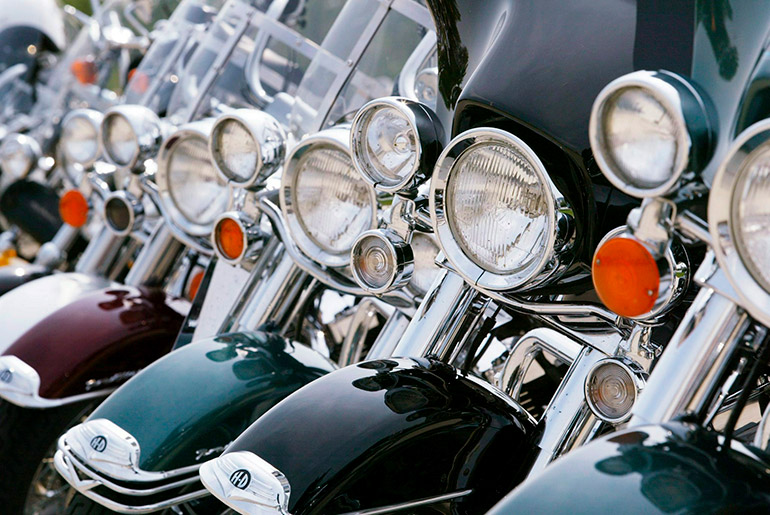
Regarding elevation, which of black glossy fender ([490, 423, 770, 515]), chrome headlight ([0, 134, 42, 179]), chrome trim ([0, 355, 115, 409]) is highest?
black glossy fender ([490, 423, 770, 515])

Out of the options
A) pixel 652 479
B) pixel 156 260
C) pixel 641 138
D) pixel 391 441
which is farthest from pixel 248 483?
pixel 156 260

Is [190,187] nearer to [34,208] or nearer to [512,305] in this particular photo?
[512,305]

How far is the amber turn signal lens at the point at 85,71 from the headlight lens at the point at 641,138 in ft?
11.7

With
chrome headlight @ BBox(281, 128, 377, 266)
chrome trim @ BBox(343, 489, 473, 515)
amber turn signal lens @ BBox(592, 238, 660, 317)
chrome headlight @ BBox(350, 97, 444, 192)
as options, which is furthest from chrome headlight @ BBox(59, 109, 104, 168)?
amber turn signal lens @ BBox(592, 238, 660, 317)

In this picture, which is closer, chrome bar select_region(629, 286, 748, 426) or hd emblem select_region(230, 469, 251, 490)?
chrome bar select_region(629, 286, 748, 426)

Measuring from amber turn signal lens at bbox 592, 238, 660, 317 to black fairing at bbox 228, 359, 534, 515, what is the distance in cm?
32

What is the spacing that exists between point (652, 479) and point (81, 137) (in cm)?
252

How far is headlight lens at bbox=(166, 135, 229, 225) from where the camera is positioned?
2484mm

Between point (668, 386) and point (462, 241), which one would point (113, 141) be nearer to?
point (462, 241)

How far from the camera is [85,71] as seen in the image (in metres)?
4.26

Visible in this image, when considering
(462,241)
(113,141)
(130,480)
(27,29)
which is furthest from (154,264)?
(27,29)

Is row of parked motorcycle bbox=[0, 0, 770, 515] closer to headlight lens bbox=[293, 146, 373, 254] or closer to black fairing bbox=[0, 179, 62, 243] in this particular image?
headlight lens bbox=[293, 146, 373, 254]

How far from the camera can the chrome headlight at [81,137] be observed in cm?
307

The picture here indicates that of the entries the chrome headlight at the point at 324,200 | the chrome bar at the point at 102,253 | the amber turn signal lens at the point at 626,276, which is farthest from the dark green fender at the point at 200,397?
the chrome bar at the point at 102,253
